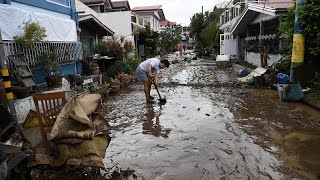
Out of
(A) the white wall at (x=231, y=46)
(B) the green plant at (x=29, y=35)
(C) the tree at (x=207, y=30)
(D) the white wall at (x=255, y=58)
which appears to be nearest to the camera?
(B) the green plant at (x=29, y=35)

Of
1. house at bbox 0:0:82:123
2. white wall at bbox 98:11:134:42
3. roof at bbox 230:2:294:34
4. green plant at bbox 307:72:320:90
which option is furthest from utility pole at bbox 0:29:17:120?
white wall at bbox 98:11:134:42

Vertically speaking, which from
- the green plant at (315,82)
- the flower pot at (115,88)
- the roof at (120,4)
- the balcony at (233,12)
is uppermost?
the roof at (120,4)

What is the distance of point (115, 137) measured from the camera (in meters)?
5.82

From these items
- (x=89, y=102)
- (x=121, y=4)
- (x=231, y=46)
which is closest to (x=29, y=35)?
(x=89, y=102)

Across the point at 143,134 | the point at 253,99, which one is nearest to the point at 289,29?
the point at 253,99

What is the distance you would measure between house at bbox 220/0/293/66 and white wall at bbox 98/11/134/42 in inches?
341

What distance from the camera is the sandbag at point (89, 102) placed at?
407 centimetres

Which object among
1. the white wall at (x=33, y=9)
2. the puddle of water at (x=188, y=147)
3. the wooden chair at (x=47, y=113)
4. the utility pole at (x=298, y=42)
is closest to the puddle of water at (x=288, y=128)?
the puddle of water at (x=188, y=147)

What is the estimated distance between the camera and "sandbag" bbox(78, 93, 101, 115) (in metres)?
4.07

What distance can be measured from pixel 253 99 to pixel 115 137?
17.3ft

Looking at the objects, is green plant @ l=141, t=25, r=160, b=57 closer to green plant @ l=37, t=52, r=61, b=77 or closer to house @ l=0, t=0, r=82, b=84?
house @ l=0, t=0, r=82, b=84

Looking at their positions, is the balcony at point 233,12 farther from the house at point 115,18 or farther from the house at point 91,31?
the house at point 91,31

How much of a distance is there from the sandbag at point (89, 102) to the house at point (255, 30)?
10.6 m

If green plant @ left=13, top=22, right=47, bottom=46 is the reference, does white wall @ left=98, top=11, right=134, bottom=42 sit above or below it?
above
